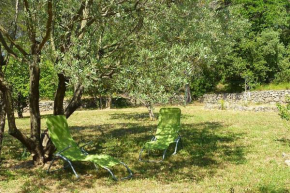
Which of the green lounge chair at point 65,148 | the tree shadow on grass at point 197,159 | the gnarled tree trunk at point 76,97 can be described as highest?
the gnarled tree trunk at point 76,97

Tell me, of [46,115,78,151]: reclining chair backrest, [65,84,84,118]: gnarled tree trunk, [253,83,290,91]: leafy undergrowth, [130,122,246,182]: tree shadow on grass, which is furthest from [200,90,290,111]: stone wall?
[46,115,78,151]: reclining chair backrest

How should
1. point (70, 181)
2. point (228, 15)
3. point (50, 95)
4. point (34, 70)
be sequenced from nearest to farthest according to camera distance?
point (70, 181) < point (34, 70) < point (228, 15) < point (50, 95)

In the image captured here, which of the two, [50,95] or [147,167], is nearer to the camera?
[147,167]

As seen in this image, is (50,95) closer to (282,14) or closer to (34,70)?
(34,70)

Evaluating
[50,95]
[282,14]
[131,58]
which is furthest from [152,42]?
[282,14]

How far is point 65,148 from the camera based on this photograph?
6996mm

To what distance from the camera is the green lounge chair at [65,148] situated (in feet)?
21.9

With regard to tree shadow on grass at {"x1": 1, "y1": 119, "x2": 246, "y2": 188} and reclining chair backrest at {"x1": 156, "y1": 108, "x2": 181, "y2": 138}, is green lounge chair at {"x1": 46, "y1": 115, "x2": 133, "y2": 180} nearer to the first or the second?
tree shadow on grass at {"x1": 1, "y1": 119, "x2": 246, "y2": 188}

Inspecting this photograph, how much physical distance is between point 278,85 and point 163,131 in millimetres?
27445

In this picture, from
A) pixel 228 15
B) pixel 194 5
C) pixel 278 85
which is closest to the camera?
pixel 194 5

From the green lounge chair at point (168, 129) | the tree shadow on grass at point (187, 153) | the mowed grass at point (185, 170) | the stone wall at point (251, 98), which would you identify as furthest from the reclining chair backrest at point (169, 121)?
the stone wall at point (251, 98)

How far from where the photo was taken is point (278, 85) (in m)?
32.9

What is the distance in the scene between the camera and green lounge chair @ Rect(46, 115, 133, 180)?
6668 mm

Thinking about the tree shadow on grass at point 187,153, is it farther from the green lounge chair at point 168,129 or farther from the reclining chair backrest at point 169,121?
the reclining chair backrest at point 169,121
